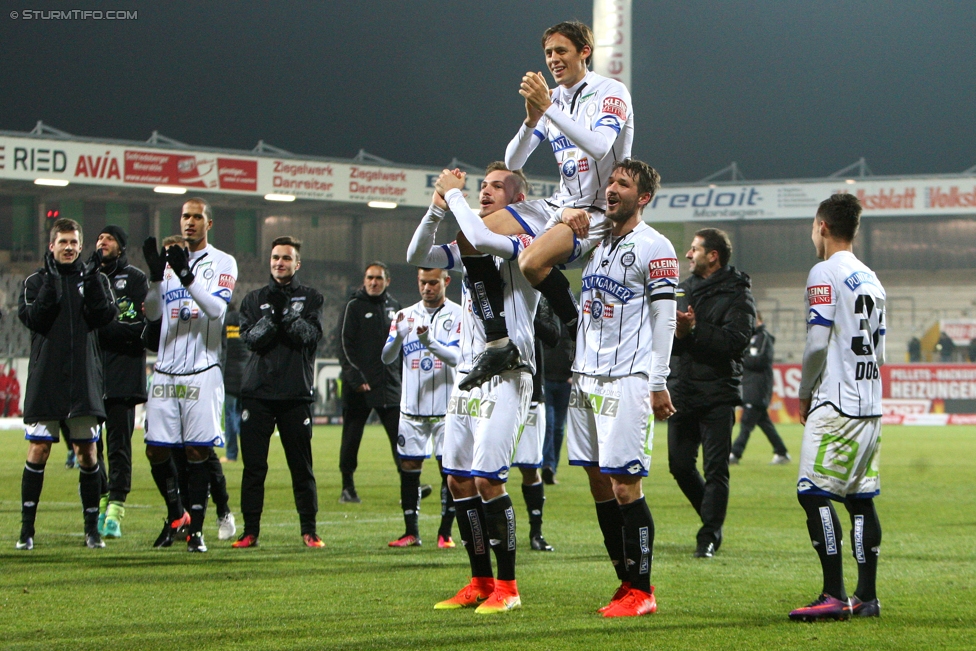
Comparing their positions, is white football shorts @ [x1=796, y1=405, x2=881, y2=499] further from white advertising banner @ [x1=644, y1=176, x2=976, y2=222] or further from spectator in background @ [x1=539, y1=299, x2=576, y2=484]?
white advertising banner @ [x1=644, y1=176, x2=976, y2=222]

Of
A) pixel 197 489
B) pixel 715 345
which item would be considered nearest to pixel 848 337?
pixel 715 345

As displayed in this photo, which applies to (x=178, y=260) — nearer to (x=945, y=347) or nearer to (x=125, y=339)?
(x=125, y=339)

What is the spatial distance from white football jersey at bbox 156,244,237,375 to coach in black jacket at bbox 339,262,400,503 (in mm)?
3122

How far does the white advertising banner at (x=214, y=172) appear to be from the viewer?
35094mm

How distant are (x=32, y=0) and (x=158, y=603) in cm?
4257

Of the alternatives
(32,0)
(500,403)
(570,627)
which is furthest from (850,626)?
(32,0)

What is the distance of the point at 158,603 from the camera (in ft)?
19.4

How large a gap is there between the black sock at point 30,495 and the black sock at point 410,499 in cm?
272

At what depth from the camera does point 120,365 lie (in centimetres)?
877

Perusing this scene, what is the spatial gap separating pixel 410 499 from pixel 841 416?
165 inches

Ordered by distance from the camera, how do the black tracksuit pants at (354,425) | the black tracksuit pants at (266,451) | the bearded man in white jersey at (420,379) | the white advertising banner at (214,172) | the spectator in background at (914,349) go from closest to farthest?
1. the black tracksuit pants at (266,451)
2. the bearded man in white jersey at (420,379)
3. the black tracksuit pants at (354,425)
4. the white advertising banner at (214,172)
5. the spectator in background at (914,349)

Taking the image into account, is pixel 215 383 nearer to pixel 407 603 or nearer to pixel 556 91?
pixel 407 603

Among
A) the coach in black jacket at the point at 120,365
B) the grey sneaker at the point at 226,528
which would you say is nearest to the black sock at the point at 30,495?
the coach in black jacket at the point at 120,365

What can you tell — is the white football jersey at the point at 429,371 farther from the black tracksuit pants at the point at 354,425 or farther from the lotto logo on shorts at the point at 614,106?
the lotto logo on shorts at the point at 614,106
